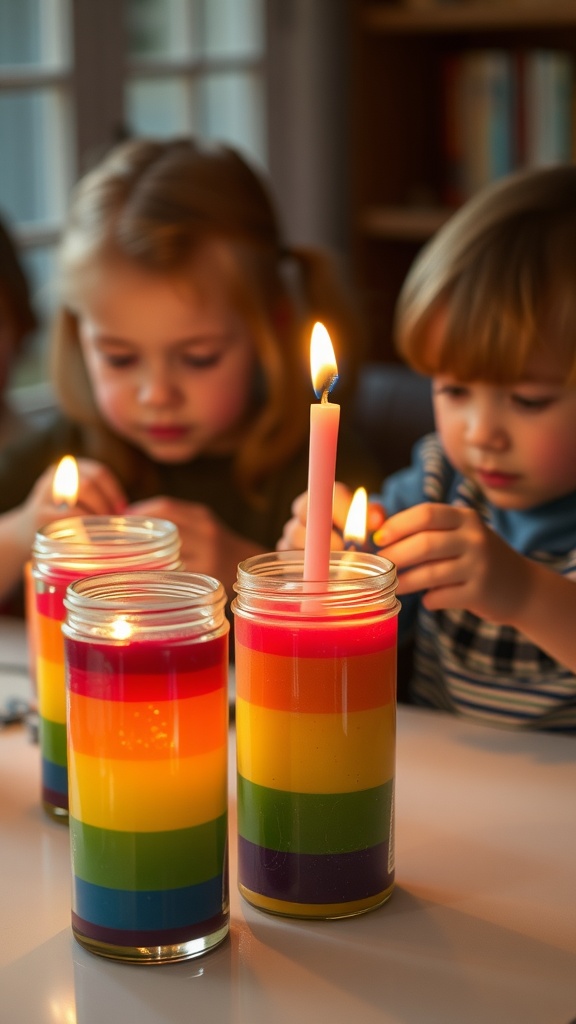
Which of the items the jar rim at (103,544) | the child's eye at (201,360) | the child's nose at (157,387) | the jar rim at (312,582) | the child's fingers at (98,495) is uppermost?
the jar rim at (312,582)

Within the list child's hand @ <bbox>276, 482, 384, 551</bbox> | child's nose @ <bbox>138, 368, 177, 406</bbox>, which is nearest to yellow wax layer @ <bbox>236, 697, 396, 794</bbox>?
child's hand @ <bbox>276, 482, 384, 551</bbox>

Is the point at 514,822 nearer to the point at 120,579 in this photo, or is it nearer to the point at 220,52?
the point at 120,579

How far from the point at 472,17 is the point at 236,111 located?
1.97ft

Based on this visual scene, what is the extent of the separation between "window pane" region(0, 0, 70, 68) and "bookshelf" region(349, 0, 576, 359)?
0.78 metres

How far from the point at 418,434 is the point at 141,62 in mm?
1313

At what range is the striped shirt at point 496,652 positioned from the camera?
1226 mm

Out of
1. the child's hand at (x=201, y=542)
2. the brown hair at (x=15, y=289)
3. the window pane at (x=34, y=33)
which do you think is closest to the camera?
the child's hand at (x=201, y=542)

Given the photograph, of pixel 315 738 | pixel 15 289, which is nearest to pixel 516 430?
pixel 315 738

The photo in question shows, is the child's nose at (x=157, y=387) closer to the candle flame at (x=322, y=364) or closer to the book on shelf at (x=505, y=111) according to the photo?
the candle flame at (x=322, y=364)

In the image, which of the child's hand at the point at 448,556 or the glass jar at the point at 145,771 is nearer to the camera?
the glass jar at the point at 145,771

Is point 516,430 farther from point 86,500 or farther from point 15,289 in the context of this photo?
point 15,289

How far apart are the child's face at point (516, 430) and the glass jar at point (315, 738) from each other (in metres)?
0.53

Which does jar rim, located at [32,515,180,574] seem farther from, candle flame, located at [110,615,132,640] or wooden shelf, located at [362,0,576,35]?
wooden shelf, located at [362,0,576,35]

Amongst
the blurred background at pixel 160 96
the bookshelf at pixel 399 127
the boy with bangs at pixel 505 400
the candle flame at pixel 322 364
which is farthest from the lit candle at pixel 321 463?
the bookshelf at pixel 399 127
